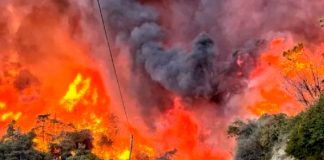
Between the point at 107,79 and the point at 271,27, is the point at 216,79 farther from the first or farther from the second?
the point at 107,79

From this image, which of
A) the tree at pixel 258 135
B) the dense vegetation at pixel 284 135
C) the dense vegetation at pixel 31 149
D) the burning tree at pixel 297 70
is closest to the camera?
the dense vegetation at pixel 284 135

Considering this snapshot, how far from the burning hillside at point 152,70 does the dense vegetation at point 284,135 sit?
14723mm

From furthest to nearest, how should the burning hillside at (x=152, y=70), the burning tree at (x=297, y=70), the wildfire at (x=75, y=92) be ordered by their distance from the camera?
the wildfire at (x=75, y=92), the burning hillside at (x=152, y=70), the burning tree at (x=297, y=70)

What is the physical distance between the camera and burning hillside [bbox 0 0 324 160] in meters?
48.3

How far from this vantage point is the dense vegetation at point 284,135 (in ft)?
39.5

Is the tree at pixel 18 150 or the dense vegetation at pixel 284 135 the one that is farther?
the tree at pixel 18 150

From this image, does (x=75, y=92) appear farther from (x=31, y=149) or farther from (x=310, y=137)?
(x=310, y=137)

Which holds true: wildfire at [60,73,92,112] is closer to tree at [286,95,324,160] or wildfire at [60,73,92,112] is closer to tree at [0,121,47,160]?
tree at [0,121,47,160]

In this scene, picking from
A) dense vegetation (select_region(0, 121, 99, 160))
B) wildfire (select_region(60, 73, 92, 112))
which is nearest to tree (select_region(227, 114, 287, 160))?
dense vegetation (select_region(0, 121, 99, 160))

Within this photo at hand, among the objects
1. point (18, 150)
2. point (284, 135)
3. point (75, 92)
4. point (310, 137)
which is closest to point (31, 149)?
point (18, 150)

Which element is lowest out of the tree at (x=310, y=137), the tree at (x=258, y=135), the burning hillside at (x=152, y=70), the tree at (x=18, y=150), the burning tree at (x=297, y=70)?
the tree at (x=310, y=137)

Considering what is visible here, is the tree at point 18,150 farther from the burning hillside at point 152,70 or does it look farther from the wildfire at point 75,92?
the wildfire at point 75,92

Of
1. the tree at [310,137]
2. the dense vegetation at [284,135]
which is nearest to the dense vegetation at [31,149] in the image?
the dense vegetation at [284,135]

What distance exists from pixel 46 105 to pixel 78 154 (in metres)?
31.1
